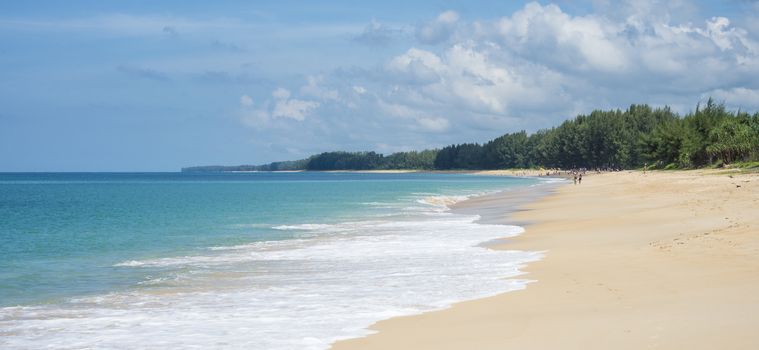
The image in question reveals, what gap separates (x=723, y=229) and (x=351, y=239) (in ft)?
39.4

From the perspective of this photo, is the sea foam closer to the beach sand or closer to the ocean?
the ocean

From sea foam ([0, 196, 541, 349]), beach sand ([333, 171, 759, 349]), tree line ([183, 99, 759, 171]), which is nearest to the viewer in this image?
beach sand ([333, 171, 759, 349])

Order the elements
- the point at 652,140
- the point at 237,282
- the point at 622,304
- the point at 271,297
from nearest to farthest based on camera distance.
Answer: the point at 622,304
the point at 271,297
the point at 237,282
the point at 652,140

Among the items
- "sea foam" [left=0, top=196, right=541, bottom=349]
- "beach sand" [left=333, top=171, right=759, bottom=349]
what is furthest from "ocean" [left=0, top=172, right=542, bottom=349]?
"beach sand" [left=333, top=171, right=759, bottom=349]

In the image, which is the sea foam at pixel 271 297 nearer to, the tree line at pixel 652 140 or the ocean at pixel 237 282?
the ocean at pixel 237 282

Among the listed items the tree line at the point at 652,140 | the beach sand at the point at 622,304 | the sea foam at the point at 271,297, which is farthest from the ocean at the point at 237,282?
the tree line at the point at 652,140

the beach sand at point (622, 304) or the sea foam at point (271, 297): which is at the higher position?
the beach sand at point (622, 304)

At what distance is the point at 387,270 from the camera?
17.1 metres

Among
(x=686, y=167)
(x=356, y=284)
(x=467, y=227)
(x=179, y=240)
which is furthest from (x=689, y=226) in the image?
(x=686, y=167)

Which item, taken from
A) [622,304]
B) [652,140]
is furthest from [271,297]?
[652,140]

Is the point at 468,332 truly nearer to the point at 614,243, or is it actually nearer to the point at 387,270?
the point at 387,270

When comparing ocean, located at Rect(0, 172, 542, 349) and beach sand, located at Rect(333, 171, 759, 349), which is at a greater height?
beach sand, located at Rect(333, 171, 759, 349)

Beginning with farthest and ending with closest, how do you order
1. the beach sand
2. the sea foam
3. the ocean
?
1. the ocean
2. the sea foam
3. the beach sand

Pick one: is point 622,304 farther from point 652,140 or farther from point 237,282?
point 652,140
